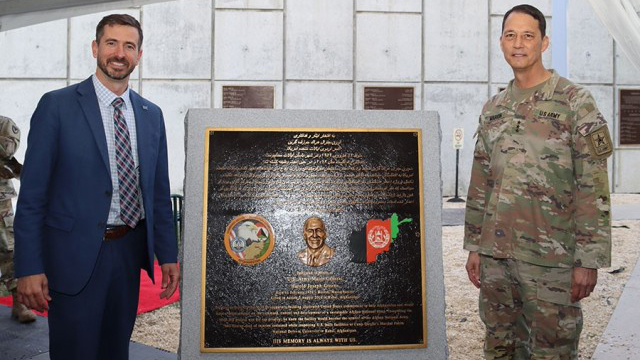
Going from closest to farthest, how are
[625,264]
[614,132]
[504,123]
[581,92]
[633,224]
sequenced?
1. [581,92]
2. [504,123]
3. [625,264]
4. [633,224]
5. [614,132]

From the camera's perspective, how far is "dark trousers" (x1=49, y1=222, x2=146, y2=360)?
2264 mm

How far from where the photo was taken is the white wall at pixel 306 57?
463 inches

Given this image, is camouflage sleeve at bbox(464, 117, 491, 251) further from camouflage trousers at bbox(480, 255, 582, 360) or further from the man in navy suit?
the man in navy suit

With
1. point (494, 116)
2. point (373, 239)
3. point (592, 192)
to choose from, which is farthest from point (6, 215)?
point (592, 192)

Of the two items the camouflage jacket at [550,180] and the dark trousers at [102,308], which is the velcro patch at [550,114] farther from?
the dark trousers at [102,308]

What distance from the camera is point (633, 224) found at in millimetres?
8789

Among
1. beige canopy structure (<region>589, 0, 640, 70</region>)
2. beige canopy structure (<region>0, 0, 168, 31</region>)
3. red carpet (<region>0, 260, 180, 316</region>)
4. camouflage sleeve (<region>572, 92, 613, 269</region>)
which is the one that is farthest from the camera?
beige canopy structure (<region>0, 0, 168, 31</region>)

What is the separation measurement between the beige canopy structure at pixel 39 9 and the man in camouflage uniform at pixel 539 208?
16.2ft

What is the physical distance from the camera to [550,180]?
2.44 m

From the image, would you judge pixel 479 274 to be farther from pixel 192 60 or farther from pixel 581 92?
pixel 192 60

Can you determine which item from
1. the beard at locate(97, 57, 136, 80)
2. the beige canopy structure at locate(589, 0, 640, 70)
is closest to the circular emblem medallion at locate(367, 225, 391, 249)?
the beard at locate(97, 57, 136, 80)

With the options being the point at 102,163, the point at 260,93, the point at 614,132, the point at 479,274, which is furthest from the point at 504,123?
the point at 614,132

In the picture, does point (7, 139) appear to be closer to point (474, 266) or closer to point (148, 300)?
point (148, 300)

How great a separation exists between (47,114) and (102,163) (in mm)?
291
